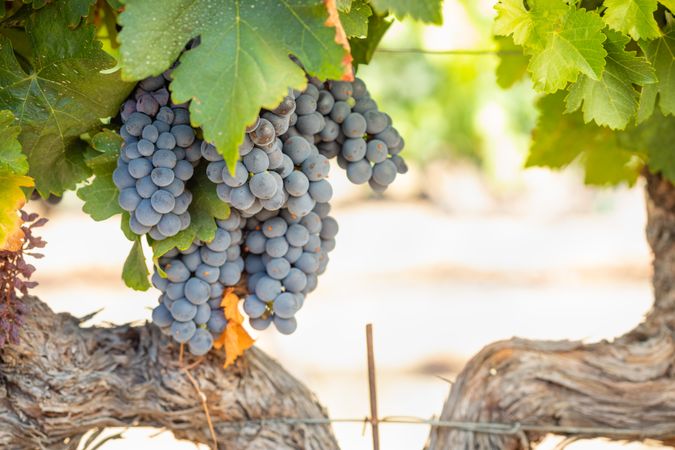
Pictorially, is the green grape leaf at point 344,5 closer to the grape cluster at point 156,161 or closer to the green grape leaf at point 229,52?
the green grape leaf at point 229,52

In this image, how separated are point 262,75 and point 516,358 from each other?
1.74ft

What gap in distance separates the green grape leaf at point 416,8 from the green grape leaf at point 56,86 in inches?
11.4

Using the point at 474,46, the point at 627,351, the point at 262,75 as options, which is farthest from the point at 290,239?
the point at 474,46

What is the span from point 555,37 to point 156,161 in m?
0.37

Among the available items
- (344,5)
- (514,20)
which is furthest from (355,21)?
(514,20)

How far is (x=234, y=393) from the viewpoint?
3.19 ft

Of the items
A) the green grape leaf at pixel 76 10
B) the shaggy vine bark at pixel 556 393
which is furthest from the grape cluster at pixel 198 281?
the shaggy vine bark at pixel 556 393

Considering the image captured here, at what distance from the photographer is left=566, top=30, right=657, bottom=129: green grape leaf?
77cm

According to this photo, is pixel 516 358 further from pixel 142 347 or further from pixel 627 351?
pixel 142 347

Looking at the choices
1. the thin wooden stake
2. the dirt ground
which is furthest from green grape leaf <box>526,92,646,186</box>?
the dirt ground

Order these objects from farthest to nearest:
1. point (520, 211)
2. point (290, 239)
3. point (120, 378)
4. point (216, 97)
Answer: point (520, 211) → point (120, 378) → point (290, 239) → point (216, 97)

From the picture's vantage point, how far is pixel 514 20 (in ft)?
2.40

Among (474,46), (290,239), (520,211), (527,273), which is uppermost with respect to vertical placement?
→ (474,46)

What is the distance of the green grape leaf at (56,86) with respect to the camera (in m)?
0.76
